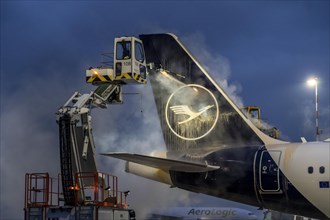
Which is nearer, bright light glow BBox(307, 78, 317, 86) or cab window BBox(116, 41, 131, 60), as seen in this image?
cab window BBox(116, 41, 131, 60)

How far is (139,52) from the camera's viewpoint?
23562mm

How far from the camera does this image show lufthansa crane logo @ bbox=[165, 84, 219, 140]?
2408 cm

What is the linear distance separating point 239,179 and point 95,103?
6549mm

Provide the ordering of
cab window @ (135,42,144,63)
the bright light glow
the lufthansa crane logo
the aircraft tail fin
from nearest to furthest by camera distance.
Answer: cab window @ (135,42,144,63) → the aircraft tail fin → the lufthansa crane logo → the bright light glow

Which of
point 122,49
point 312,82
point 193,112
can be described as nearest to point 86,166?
point 122,49

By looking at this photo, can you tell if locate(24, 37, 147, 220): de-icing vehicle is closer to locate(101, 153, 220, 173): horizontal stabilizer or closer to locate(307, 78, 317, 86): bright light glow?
locate(101, 153, 220, 173): horizontal stabilizer

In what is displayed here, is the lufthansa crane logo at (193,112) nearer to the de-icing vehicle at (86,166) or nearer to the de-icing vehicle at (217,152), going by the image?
the de-icing vehicle at (217,152)

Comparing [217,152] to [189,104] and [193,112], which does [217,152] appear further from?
[189,104]

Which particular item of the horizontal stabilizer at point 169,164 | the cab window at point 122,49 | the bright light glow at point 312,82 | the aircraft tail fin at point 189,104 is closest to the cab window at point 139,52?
the cab window at point 122,49

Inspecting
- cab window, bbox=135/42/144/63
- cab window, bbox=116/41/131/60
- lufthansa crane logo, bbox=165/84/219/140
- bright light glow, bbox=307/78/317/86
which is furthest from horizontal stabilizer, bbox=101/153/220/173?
bright light glow, bbox=307/78/317/86

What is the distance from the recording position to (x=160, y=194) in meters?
26.0

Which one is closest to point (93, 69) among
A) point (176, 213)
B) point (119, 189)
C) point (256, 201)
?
point (119, 189)

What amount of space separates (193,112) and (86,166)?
5.27m

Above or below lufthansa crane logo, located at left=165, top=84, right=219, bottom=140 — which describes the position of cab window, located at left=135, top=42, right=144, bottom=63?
above
